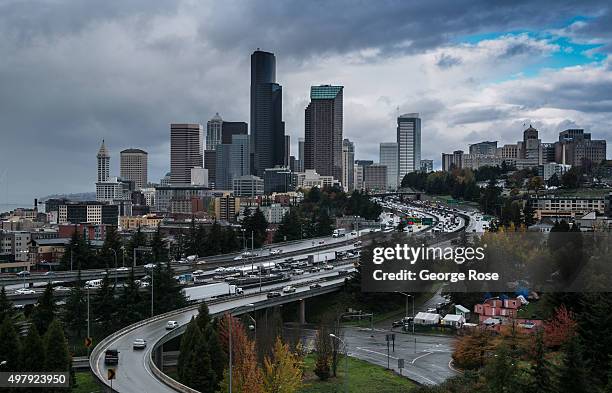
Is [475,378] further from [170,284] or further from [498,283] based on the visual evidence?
[170,284]

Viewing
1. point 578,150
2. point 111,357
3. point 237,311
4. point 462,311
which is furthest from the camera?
point 578,150

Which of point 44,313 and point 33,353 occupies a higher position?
point 33,353

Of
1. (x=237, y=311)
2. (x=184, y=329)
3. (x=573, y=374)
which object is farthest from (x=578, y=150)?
(x=573, y=374)

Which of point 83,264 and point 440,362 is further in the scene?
point 83,264

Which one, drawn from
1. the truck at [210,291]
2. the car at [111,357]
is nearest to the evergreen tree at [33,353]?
the car at [111,357]

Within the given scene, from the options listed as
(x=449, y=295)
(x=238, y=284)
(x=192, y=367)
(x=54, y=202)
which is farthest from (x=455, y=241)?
(x=54, y=202)

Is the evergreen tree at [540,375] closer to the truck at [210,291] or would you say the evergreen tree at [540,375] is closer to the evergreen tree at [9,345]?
the evergreen tree at [9,345]

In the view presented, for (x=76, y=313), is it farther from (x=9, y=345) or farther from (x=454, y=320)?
(x=454, y=320)
